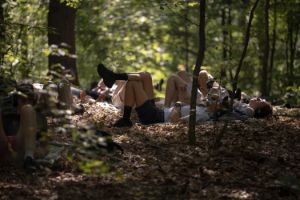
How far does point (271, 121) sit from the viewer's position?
32.5ft

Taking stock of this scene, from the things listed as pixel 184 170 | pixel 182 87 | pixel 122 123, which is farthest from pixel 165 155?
pixel 182 87

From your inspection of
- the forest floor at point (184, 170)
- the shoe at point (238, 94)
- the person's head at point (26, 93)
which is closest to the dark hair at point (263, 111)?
the forest floor at point (184, 170)

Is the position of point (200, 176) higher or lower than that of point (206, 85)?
lower

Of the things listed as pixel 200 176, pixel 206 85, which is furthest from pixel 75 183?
pixel 206 85

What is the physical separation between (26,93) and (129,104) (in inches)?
151

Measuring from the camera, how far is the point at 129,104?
9828 mm

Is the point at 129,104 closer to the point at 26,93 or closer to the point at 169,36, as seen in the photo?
the point at 26,93

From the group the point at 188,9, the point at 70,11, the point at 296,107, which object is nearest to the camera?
the point at 296,107

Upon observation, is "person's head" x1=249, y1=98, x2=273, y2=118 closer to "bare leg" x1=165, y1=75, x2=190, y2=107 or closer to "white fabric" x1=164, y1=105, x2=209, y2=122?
"white fabric" x1=164, y1=105, x2=209, y2=122

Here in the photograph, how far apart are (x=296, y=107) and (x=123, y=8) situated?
12753mm

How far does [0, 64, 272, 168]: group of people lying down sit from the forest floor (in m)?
0.35

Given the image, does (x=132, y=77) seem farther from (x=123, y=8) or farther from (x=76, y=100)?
(x=123, y=8)

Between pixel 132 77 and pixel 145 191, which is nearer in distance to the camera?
pixel 145 191

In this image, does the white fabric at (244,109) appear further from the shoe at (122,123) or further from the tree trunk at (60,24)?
the tree trunk at (60,24)
